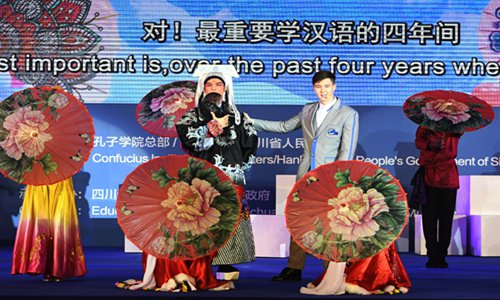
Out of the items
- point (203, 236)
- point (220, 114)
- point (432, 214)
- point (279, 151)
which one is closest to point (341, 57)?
point (279, 151)

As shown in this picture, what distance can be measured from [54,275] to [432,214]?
3.16 metres

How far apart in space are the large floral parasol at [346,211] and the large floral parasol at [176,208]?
0.43 m

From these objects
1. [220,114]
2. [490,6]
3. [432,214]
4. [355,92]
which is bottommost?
[432,214]

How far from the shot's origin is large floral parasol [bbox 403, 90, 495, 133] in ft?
21.1

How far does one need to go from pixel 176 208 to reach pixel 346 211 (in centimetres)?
97

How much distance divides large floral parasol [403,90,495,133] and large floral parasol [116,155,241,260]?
185 centimetres

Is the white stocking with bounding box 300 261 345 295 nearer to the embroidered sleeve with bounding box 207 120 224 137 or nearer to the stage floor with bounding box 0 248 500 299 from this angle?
the stage floor with bounding box 0 248 500 299

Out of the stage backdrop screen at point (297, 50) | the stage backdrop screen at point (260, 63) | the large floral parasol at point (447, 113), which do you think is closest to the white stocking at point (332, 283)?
the large floral parasol at point (447, 113)

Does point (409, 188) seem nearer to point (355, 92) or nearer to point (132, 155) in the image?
point (355, 92)

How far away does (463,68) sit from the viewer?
8828 mm

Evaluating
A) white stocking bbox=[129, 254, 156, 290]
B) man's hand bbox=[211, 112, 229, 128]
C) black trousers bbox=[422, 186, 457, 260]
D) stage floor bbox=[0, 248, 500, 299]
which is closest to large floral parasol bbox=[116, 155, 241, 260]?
white stocking bbox=[129, 254, 156, 290]

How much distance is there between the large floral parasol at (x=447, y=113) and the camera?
645 centimetres

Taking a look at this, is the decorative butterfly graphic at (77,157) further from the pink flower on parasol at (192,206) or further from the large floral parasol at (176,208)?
the pink flower on parasol at (192,206)

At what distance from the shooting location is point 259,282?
233 inches
